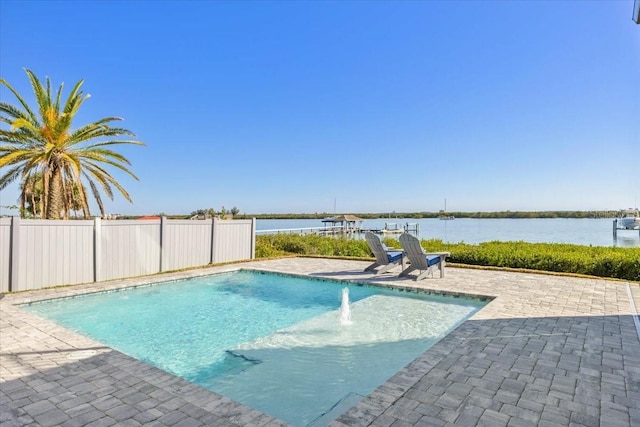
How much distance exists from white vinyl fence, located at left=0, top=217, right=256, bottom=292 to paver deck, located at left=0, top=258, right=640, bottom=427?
7.19 feet

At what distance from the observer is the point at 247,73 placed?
1688 centimetres

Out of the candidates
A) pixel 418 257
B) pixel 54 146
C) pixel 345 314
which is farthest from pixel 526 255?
pixel 54 146

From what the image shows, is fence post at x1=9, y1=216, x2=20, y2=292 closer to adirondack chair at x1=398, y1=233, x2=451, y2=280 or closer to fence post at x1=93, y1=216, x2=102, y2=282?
fence post at x1=93, y1=216, x2=102, y2=282

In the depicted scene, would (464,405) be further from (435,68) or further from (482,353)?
(435,68)

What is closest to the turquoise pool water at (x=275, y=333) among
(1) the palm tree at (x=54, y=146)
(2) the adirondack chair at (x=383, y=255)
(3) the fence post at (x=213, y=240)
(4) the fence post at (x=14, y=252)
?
(4) the fence post at (x=14, y=252)

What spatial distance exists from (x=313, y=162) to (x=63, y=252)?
22.2m

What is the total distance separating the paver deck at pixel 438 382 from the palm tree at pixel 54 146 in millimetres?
6018

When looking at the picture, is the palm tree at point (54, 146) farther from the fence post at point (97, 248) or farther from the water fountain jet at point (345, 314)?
the water fountain jet at point (345, 314)

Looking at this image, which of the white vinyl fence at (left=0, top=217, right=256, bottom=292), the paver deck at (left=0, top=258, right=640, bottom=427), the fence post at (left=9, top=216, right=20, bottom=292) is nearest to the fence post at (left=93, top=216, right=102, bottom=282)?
the white vinyl fence at (left=0, top=217, right=256, bottom=292)

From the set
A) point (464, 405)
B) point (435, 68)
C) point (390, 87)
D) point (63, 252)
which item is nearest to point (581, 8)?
point (435, 68)

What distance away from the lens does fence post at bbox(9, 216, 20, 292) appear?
7.01 meters

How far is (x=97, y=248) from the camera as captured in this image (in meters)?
8.32

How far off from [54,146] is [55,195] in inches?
53.3

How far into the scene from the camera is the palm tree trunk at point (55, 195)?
1007 centimetres
